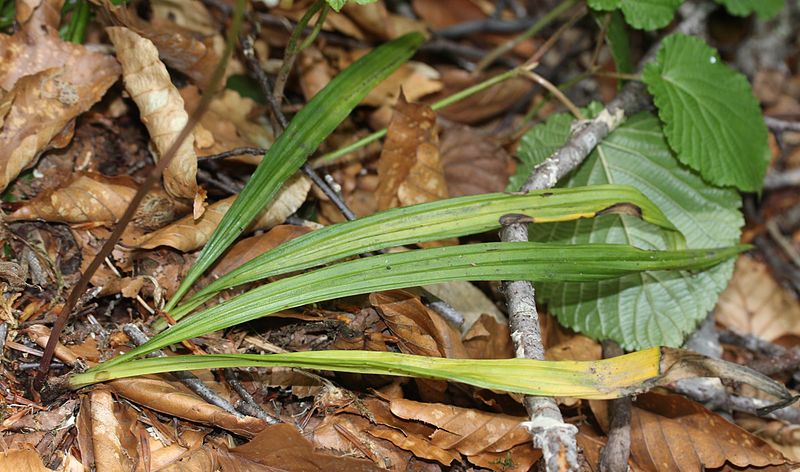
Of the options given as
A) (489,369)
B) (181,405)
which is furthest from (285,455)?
(489,369)

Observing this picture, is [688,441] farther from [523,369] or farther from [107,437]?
[107,437]

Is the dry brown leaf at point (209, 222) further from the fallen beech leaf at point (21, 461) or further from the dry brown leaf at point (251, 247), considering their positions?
the fallen beech leaf at point (21, 461)

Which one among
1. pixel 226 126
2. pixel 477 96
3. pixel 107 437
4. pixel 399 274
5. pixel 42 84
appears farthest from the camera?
pixel 477 96

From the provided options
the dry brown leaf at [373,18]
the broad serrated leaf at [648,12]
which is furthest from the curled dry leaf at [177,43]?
the broad serrated leaf at [648,12]

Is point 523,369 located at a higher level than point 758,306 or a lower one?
higher

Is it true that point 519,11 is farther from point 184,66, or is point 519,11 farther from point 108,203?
point 108,203

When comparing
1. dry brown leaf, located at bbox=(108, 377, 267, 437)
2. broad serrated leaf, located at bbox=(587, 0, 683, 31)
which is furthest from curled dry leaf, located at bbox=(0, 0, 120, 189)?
broad serrated leaf, located at bbox=(587, 0, 683, 31)
